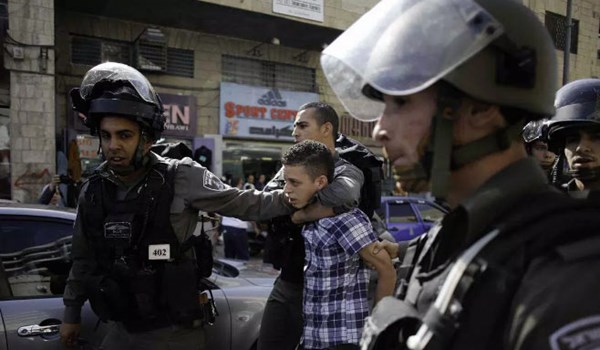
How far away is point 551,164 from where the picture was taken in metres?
3.04

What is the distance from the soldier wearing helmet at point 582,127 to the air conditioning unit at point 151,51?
1022 cm

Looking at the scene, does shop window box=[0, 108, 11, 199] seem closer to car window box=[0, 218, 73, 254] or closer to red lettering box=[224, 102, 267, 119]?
red lettering box=[224, 102, 267, 119]

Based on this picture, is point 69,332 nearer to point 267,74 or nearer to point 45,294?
point 45,294

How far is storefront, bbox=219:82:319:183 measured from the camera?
12133 millimetres

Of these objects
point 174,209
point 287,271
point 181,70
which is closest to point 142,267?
point 174,209

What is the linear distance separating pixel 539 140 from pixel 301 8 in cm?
993

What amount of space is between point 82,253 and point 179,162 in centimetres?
63

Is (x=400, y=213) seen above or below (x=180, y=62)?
below

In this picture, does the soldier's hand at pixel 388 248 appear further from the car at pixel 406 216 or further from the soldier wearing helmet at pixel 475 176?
the car at pixel 406 216

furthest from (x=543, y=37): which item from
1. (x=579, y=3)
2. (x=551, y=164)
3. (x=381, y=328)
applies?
(x=579, y=3)

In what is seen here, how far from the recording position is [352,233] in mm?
2008

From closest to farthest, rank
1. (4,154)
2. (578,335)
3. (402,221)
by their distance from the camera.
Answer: (578,335)
(402,221)
(4,154)

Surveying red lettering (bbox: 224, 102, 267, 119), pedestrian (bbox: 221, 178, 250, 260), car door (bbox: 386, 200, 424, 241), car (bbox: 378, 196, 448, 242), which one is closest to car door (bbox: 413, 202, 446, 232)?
car (bbox: 378, 196, 448, 242)

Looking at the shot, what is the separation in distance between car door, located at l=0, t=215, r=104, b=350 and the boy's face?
→ 1.35 meters
